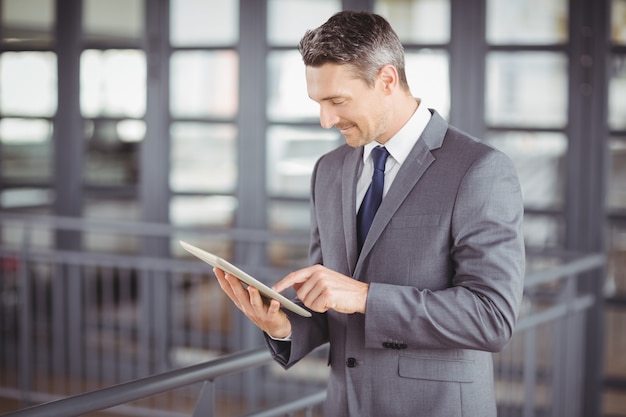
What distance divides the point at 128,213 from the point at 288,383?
157cm

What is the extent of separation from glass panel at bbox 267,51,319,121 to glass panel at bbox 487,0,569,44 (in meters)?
1.15

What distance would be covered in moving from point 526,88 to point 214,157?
1.96 metres

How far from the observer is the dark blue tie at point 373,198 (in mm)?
1906

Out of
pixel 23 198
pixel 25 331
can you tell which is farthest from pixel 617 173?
pixel 23 198

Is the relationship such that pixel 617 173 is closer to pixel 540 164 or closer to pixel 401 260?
pixel 540 164

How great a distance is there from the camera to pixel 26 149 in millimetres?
6520

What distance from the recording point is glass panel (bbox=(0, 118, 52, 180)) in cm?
648

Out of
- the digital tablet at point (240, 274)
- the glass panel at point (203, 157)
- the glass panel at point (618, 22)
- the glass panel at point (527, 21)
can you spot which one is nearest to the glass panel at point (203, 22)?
the glass panel at point (203, 157)

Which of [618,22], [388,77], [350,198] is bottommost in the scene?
[350,198]

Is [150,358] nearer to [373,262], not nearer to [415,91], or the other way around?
[415,91]

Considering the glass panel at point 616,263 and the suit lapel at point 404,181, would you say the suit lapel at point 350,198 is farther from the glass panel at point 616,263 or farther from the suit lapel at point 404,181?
the glass panel at point 616,263

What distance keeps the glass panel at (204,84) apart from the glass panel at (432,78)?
114cm

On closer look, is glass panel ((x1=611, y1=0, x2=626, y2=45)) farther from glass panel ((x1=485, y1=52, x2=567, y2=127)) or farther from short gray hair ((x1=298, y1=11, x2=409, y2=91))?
short gray hair ((x1=298, y1=11, x2=409, y2=91))

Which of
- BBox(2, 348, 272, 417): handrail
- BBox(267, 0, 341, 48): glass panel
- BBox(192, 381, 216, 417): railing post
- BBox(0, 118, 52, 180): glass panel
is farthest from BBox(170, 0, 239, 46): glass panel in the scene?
BBox(192, 381, 216, 417): railing post
